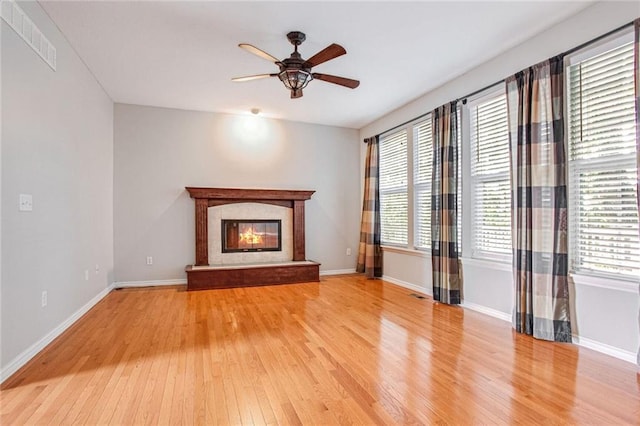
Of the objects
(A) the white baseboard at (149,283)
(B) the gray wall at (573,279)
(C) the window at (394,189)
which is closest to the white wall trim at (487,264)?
(B) the gray wall at (573,279)

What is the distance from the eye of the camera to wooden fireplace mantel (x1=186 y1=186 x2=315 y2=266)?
5262mm

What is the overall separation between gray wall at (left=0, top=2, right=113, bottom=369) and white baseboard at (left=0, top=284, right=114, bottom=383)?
0.11 feet

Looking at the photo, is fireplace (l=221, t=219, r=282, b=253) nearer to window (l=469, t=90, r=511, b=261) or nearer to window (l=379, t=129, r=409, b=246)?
window (l=379, t=129, r=409, b=246)

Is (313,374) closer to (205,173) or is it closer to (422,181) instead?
(422,181)

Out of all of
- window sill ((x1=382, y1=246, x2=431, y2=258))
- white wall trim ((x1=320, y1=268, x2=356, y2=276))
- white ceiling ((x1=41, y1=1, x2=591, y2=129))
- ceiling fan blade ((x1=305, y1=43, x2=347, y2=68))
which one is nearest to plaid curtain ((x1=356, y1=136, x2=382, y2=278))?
window sill ((x1=382, y1=246, x2=431, y2=258))

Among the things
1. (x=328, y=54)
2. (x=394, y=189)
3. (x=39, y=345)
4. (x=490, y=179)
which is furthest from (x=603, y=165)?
(x=39, y=345)

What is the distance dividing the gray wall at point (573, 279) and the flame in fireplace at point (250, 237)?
265 cm

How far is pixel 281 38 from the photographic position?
3166 mm

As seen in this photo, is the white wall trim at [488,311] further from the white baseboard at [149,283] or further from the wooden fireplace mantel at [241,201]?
the white baseboard at [149,283]

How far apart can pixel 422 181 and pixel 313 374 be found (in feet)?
10.9

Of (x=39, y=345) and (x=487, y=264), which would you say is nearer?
(x=39, y=345)

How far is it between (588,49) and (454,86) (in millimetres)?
1521

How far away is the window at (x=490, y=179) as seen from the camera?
11.4ft

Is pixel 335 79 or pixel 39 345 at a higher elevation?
pixel 335 79
